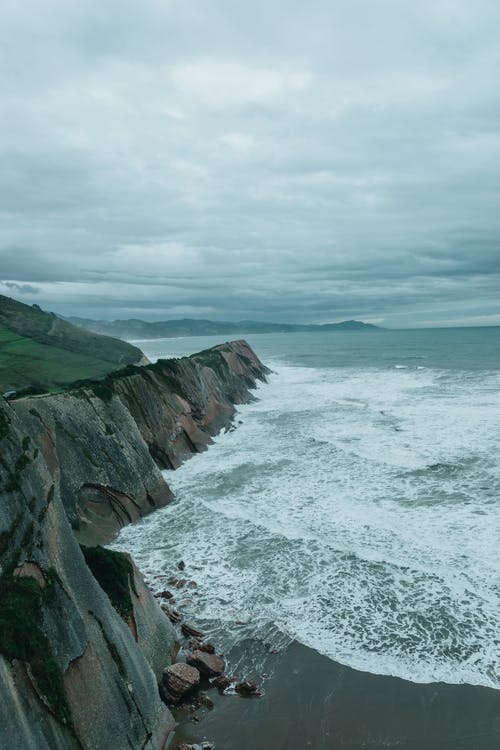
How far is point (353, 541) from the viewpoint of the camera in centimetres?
1611

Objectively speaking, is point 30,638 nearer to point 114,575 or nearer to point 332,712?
point 114,575

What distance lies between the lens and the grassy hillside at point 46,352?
110 feet

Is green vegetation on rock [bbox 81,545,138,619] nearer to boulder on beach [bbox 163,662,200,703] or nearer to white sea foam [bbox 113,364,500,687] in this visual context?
boulder on beach [bbox 163,662,200,703]

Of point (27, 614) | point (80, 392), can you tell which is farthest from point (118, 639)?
point (80, 392)

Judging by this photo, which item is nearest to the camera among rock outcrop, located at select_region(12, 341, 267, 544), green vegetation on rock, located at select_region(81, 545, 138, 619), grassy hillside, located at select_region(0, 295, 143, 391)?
green vegetation on rock, located at select_region(81, 545, 138, 619)

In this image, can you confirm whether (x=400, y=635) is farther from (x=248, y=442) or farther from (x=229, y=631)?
(x=248, y=442)

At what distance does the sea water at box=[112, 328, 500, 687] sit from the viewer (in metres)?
11.5

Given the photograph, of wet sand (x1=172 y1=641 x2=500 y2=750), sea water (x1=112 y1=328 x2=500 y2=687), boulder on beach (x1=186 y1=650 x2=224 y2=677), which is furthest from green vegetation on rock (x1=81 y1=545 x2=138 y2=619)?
sea water (x1=112 y1=328 x2=500 y2=687)

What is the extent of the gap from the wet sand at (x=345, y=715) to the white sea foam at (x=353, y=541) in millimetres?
504

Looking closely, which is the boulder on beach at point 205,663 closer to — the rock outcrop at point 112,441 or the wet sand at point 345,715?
the wet sand at point 345,715

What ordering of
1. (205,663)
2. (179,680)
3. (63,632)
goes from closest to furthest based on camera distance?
(63,632) < (179,680) < (205,663)

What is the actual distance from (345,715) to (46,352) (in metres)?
40.9

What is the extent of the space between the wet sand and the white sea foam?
1.65 feet

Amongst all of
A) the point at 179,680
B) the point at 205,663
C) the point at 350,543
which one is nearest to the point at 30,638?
the point at 179,680
